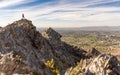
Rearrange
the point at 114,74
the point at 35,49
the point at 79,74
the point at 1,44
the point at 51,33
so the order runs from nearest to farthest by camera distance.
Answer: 1. the point at 114,74
2. the point at 79,74
3. the point at 1,44
4. the point at 35,49
5. the point at 51,33

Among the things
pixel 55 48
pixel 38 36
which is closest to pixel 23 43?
pixel 38 36

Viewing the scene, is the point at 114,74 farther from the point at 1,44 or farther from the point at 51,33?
the point at 51,33

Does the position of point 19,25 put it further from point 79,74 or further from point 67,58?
point 79,74

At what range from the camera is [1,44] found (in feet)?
311

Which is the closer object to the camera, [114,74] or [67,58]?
[114,74]

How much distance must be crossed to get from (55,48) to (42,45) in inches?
530

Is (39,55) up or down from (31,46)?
down

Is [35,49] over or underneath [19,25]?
underneath

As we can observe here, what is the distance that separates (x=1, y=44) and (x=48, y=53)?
21890 mm

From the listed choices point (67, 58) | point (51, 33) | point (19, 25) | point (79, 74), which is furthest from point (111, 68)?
point (51, 33)

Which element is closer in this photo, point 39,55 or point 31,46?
point 31,46

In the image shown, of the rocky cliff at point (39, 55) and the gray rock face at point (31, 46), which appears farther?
the gray rock face at point (31, 46)

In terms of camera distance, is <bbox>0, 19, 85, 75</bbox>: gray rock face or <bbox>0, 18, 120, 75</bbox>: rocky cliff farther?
<bbox>0, 19, 85, 75</bbox>: gray rock face

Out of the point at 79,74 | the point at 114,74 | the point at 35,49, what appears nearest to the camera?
the point at 114,74
